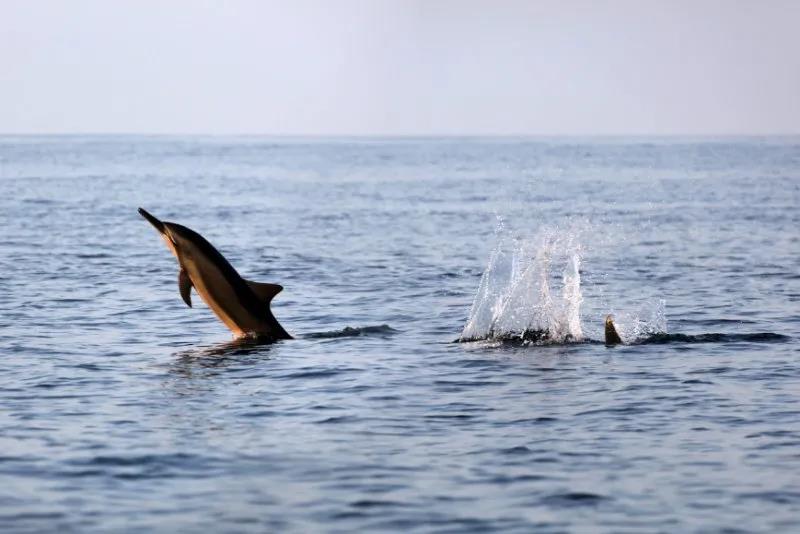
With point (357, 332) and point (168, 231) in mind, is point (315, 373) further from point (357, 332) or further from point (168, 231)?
point (357, 332)

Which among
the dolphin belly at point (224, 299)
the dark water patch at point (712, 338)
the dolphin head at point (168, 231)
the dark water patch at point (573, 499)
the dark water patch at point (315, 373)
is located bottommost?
the dark water patch at point (315, 373)

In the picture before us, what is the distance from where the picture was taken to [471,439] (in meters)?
14.9

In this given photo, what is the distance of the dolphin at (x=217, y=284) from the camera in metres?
20.5

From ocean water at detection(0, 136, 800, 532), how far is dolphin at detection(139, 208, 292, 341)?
52cm

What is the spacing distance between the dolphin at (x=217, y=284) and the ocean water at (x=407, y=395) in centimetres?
52

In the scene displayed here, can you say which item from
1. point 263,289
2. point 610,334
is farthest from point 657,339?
point 263,289

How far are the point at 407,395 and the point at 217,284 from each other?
4.44 m

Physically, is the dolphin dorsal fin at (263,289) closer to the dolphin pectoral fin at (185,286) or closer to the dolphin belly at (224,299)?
the dolphin belly at (224,299)

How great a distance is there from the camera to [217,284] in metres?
20.8

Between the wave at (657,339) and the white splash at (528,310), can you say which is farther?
the white splash at (528,310)

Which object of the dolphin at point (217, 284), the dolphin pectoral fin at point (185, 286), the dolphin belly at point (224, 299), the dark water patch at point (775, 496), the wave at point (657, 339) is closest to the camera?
the dark water patch at point (775, 496)

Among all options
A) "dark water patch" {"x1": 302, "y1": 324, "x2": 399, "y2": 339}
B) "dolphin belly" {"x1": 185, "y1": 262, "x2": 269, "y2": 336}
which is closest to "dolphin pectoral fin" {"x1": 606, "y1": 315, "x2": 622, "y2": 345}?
"dark water patch" {"x1": 302, "y1": 324, "x2": 399, "y2": 339}

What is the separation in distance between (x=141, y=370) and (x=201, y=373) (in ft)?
2.90

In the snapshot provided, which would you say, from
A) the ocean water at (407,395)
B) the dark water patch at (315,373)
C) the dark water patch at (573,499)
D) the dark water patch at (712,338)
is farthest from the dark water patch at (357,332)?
the dark water patch at (573,499)
